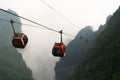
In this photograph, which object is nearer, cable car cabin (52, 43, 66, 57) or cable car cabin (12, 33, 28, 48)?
cable car cabin (12, 33, 28, 48)

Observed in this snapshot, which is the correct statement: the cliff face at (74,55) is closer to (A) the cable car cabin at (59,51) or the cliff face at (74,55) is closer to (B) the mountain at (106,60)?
(B) the mountain at (106,60)

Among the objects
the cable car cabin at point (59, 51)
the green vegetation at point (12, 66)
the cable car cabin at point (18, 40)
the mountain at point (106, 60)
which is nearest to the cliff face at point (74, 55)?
the green vegetation at point (12, 66)

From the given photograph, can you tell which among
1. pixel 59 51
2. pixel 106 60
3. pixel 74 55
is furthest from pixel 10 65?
pixel 59 51

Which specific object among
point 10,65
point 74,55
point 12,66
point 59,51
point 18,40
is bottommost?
point 12,66

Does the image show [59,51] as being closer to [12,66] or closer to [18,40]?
[18,40]

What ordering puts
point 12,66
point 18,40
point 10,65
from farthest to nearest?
1. point 12,66
2. point 10,65
3. point 18,40

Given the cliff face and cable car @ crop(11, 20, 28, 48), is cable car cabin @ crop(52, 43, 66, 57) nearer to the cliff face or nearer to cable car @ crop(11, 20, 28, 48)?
cable car @ crop(11, 20, 28, 48)

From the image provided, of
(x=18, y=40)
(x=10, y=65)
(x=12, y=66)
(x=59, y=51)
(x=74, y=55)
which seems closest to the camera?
(x=18, y=40)

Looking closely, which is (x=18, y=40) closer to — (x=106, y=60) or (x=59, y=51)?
(x=59, y=51)

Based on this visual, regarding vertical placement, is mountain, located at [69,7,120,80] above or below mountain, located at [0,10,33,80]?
above

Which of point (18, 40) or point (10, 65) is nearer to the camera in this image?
point (18, 40)

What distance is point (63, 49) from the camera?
1062 inches

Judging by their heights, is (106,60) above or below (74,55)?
above

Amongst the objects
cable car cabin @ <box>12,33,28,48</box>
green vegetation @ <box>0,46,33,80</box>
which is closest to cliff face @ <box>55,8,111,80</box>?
green vegetation @ <box>0,46,33,80</box>
